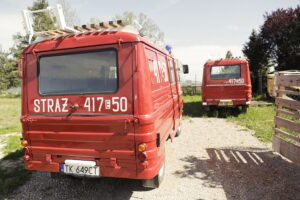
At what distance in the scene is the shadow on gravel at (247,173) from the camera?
3.56 m

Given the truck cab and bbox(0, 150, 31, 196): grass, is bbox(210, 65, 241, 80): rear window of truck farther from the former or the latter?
bbox(0, 150, 31, 196): grass

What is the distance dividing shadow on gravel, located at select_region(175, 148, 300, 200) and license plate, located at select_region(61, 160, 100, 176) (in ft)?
6.18

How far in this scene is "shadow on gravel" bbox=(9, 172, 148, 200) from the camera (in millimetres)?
3604

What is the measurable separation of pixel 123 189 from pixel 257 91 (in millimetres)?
18314

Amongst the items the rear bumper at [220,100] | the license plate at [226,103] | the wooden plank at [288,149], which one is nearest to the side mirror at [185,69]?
the rear bumper at [220,100]

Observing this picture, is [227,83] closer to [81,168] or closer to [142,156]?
[142,156]

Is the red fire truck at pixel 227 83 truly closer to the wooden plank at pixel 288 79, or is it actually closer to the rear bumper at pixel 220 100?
the rear bumper at pixel 220 100

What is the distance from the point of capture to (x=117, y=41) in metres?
2.96

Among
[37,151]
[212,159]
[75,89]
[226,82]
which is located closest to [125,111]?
[75,89]

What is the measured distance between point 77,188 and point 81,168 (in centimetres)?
98

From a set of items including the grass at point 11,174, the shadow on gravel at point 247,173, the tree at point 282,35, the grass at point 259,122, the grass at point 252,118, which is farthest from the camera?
the tree at point 282,35

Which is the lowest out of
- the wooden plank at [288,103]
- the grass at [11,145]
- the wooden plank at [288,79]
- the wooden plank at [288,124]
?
the grass at [11,145]

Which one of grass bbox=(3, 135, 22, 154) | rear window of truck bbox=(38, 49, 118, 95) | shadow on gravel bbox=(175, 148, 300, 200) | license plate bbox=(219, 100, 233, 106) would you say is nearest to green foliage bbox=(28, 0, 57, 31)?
grass bbox=(3, 135, 22, 154)

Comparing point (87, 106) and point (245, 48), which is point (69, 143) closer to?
point (87, 106)
